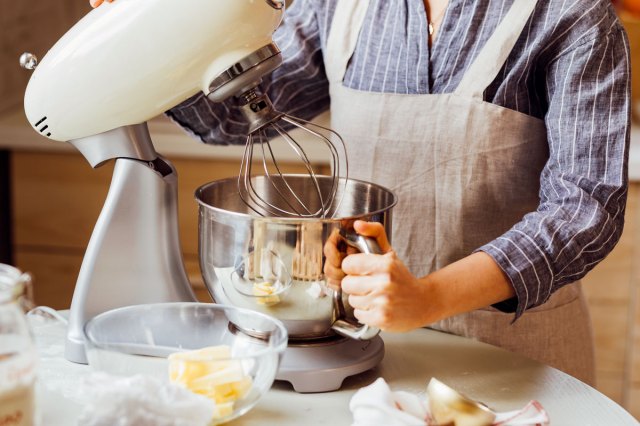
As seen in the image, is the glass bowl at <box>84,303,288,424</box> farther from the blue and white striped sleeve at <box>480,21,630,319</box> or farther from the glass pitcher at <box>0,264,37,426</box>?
the blue and white striped sleeve at <box>480,21,630,319</box>

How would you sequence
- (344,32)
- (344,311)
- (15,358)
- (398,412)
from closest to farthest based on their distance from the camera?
(15,358) < (398,412) < (344,311) < (344,32)

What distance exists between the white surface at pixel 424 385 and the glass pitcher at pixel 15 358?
136mm

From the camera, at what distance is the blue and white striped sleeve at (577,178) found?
2.96 ft

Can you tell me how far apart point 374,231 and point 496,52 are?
0.36 m

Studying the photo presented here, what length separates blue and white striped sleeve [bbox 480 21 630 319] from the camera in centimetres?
90

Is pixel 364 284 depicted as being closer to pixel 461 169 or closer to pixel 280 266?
pixel 280 266

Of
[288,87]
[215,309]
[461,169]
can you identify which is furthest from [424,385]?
[288,87]

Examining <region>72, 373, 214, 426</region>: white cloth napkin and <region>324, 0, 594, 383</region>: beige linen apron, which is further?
<region>324, 0, 594, 383</region>: beige linen apron

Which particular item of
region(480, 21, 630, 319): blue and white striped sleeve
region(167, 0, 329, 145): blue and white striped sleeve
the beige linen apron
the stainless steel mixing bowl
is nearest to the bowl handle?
the stainless steel mixing bowl

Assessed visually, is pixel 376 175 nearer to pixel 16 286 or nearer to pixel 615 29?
pixel 615 29

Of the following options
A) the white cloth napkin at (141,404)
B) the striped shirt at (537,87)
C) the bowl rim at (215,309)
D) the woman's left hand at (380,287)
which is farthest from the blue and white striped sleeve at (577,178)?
the white cloth napkin at (141,404)

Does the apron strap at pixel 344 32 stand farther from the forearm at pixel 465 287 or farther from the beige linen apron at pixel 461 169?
the forearm at pixel 465 287

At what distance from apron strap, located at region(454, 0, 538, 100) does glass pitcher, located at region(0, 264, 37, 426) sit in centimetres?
62

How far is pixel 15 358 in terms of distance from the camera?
2.09 feet
